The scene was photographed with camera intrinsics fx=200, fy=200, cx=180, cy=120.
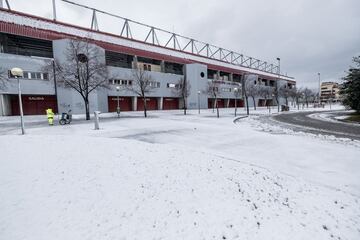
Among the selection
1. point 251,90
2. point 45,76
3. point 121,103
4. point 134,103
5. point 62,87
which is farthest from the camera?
point 251,90

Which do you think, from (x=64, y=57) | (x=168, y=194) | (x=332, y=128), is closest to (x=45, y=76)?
(x=64, y=57)

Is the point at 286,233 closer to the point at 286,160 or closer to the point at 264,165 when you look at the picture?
the point at 264,165

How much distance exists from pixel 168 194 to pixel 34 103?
1280 inches

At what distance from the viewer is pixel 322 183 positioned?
5.91m

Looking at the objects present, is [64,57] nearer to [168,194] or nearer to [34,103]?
[34,103]

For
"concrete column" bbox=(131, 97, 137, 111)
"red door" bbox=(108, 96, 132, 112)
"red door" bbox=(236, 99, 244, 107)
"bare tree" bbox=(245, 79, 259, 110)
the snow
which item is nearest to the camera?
the snow

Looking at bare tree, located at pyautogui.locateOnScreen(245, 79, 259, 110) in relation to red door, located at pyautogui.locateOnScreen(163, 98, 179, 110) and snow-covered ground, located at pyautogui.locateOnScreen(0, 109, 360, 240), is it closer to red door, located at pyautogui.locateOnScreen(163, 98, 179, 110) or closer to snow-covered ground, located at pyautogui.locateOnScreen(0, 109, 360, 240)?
red door, located at pyautogui.locateOnScreen(163, 98, 179, 110)

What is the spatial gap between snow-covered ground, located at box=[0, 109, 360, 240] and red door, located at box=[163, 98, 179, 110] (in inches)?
1484

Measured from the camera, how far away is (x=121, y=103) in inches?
1485

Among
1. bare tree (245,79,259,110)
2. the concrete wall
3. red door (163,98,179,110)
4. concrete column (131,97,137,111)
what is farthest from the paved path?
red door (163,98,179,110)

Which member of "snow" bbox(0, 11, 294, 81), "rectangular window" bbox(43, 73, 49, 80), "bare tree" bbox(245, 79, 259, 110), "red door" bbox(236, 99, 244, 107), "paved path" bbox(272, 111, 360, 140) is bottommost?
"paved path" bbox(272, 111, 360, 140)

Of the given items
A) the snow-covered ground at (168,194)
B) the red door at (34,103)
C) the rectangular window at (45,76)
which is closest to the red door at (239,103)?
the red door at (34,103)

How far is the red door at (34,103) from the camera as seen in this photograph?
28.2 m

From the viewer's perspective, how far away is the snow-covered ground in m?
3.71
